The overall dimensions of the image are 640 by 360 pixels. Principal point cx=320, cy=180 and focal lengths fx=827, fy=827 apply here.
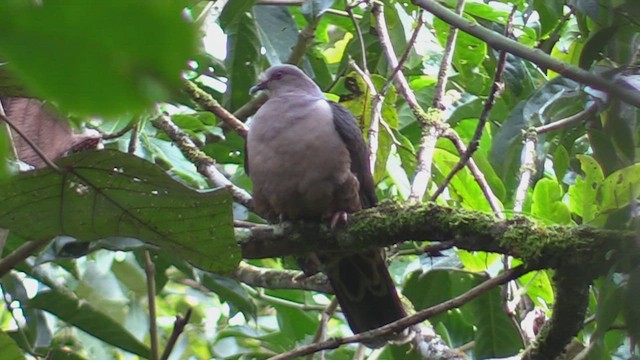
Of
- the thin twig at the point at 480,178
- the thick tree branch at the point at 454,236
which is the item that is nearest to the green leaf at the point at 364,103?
the thin twig at the point at 480,178

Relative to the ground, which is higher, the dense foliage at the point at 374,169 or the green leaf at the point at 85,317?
the dense foliage at the point at 374,169

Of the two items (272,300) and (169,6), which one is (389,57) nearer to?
(272,300)

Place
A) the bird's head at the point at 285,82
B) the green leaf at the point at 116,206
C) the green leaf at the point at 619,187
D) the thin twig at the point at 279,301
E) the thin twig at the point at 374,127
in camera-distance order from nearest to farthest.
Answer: the green leaf at the point at 116,206
the green leaf at the point at 619,187
the thin twig at the point at 374,127
the bird's head at the point at 285,82
the thin twig at the point at 279,301

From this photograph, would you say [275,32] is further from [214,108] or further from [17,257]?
[17,257]

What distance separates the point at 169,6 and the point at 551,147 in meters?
2.90

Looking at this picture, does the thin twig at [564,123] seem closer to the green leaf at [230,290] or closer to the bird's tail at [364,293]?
the bird's tail at [364,293]

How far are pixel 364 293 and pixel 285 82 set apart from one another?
3.38 ft

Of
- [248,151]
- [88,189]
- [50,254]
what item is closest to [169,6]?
[88,189]

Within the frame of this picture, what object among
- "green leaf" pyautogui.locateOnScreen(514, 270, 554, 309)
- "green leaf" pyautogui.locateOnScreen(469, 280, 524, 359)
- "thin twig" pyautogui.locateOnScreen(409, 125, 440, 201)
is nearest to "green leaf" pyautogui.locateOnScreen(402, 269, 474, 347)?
"green leaf" pyautogui.locateOnScreen(469, 280, 524, 359)

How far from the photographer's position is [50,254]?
2.58m

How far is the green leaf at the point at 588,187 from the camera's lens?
235 cm

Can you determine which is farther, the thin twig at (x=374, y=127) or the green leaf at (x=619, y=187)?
the thin twig at (x=374, y=127)

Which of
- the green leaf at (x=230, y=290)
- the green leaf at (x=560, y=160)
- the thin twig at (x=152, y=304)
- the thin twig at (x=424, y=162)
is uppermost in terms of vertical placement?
the green leaf at (x=560, y=160)

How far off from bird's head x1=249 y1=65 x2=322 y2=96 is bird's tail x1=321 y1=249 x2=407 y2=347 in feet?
2.72
